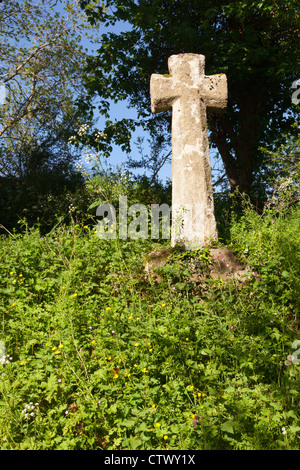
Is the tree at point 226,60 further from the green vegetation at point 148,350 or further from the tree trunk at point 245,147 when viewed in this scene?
the green vegetation at point 148,350

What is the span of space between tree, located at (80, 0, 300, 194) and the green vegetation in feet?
14.7

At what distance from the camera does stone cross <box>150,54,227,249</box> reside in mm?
4688

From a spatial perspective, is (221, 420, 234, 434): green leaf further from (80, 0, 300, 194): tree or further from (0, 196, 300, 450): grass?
(80, 0, 300, 194): tree

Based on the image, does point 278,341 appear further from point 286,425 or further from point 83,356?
point 83,356

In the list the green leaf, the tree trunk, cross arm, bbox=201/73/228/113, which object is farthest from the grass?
the tree trunk

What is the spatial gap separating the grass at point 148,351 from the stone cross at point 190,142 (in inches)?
19.4

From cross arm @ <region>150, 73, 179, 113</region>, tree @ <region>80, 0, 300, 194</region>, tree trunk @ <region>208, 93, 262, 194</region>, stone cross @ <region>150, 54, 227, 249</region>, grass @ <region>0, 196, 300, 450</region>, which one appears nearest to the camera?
grass @ <region>0, 196, 300, 450</region>

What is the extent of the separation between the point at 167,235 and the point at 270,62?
5.15 m

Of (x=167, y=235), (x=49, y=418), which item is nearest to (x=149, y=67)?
(x=167, y=235)

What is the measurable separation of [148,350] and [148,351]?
0.05ft

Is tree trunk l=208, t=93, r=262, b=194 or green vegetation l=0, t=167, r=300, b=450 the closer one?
green vegetation l=0, t=167, r=300, b=450

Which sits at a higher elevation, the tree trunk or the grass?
the tree trunk

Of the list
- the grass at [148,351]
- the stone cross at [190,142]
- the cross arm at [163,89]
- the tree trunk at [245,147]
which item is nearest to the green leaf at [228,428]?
the grass at [148,351]

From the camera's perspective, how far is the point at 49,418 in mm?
2498
